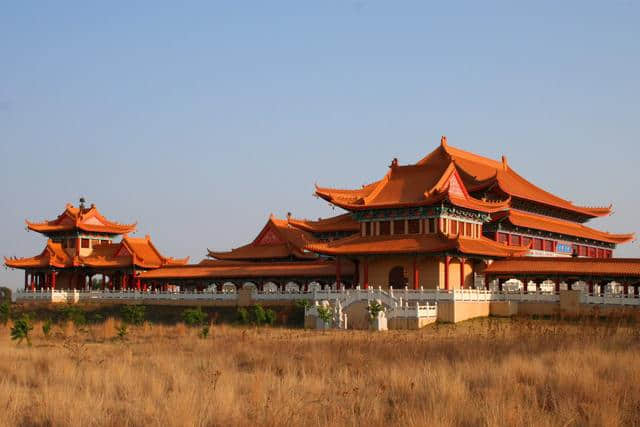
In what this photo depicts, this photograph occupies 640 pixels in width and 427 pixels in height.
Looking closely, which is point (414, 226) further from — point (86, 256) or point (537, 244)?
point (86, 256)

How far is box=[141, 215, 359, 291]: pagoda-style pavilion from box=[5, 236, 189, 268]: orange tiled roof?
1867 mm

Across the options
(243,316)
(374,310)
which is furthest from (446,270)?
(243,316)

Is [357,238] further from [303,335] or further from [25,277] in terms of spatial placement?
[25,277]

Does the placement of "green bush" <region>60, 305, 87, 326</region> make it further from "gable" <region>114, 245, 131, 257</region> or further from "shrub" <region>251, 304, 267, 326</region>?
"gable" <region>114, 245, 131, 257</region>

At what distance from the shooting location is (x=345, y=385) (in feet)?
Answer: 61.0

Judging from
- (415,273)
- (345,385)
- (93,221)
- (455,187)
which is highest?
(455,187)

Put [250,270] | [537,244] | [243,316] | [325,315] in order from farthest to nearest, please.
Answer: [537,244], [250,270], [243,316], [325,315]

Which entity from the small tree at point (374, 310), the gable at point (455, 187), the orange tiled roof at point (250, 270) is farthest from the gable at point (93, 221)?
the small tree at point (374, 310)

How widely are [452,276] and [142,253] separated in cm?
2894

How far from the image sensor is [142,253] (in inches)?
2687

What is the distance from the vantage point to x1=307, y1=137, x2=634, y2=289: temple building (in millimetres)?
48938

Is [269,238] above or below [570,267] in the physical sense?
above

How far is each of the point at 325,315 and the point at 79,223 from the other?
34.3 meters

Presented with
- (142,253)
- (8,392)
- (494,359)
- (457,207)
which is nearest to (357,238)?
(457,207)
